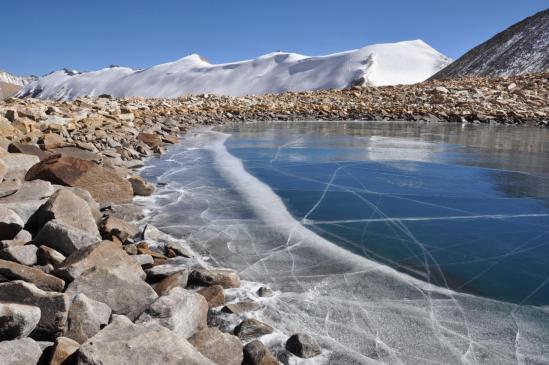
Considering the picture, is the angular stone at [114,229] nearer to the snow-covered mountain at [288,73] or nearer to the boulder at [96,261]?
the boulder at [96,261]

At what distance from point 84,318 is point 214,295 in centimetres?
77

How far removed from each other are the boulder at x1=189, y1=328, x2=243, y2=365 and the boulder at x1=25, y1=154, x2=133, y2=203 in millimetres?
2822

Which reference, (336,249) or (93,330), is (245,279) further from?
(93,330)

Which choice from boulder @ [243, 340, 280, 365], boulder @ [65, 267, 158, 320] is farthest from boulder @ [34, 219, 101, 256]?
boulder @ [243, 340, 280, 365]

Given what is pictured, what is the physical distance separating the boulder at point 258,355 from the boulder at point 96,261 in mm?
805

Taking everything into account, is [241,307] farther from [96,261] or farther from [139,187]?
[139,187]

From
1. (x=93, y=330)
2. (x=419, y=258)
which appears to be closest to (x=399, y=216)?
(x=419, y=258)

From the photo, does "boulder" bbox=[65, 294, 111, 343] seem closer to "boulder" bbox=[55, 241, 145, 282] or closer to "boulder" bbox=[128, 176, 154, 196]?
"boulder" bbox=[55, 241, 145, 282]

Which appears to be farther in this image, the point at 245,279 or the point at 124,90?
the point at 124,90

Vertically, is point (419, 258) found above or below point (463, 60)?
below

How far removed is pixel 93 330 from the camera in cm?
204

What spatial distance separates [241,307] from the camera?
8.53 feet

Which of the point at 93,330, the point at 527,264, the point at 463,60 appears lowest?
the point at 527,264

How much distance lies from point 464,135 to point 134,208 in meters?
10.2
